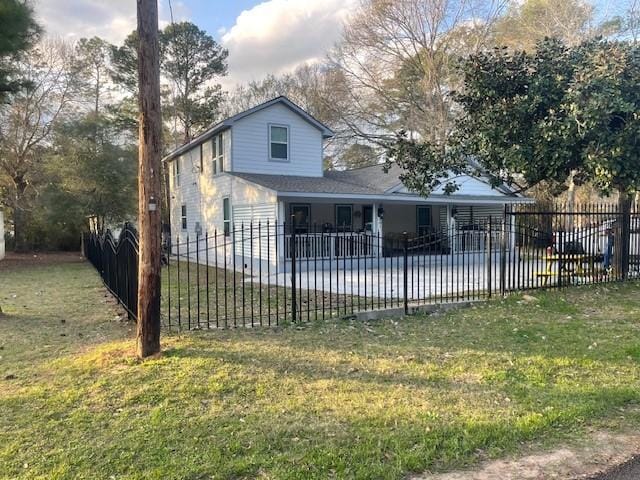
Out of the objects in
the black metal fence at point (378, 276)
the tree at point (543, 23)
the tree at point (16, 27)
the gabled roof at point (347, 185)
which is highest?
the tree at point (543, 23)

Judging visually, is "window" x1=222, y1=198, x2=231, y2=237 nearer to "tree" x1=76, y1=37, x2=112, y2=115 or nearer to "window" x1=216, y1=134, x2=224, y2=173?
"window" x1=216, y1=134, x2=224, y2=173

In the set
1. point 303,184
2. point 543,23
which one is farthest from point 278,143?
point 543,23

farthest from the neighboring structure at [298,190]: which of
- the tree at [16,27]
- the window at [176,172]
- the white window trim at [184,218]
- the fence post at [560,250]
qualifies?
the fence post at [560,250]

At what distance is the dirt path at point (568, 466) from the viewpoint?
Result: 2861 millimetres

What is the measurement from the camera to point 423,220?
2131 cm

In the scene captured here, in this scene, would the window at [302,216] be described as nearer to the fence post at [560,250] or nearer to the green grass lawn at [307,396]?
the fence post at [560,250]

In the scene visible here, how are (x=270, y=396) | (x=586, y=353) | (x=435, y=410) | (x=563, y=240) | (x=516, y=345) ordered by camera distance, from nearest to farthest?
(x=435, y=410) < (x=270, y=396) < (x=586, y=353) < (x=516, y=345) < (x=563, y=240)

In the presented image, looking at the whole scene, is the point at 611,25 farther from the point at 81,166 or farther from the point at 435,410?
the point at 81,166

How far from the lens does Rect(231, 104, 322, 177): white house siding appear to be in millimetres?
17859

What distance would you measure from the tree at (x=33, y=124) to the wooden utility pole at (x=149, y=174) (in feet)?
84.4

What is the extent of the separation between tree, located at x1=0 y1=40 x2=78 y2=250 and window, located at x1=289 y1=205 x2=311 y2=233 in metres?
17.2

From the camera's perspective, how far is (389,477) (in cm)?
281

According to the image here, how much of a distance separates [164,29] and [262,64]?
6.80 metres

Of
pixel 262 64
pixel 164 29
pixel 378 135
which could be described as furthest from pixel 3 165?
pixel 378 135
